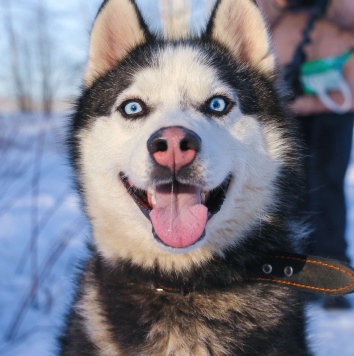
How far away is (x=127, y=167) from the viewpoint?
1.63 metres

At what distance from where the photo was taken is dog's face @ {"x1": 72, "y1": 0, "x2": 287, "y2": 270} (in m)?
1.53

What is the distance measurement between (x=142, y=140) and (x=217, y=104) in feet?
1.10

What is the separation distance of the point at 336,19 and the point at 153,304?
170 centimetres

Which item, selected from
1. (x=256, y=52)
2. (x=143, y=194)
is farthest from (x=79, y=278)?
(x=256, y=52)

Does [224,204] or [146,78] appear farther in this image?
[146,78]

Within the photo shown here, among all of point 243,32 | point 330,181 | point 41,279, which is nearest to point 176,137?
point 243,32

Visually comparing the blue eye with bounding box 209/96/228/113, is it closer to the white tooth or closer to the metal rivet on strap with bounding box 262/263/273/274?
the white tooth

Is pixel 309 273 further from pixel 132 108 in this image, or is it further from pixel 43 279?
pixel 43 279

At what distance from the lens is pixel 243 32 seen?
199 cm

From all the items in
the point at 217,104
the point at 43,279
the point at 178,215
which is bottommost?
the point at 43,279

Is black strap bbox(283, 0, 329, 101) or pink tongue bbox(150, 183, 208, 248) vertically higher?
black strap bbox(283, 0, 329, 101)

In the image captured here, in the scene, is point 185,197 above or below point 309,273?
above

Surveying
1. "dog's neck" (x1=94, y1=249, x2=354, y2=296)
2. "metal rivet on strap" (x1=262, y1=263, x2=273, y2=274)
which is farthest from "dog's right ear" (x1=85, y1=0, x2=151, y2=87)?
"metal rivet on strap" (x1=262, y1=263, x2=273, y2=274)

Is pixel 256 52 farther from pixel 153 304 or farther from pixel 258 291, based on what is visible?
pixel 153 304
